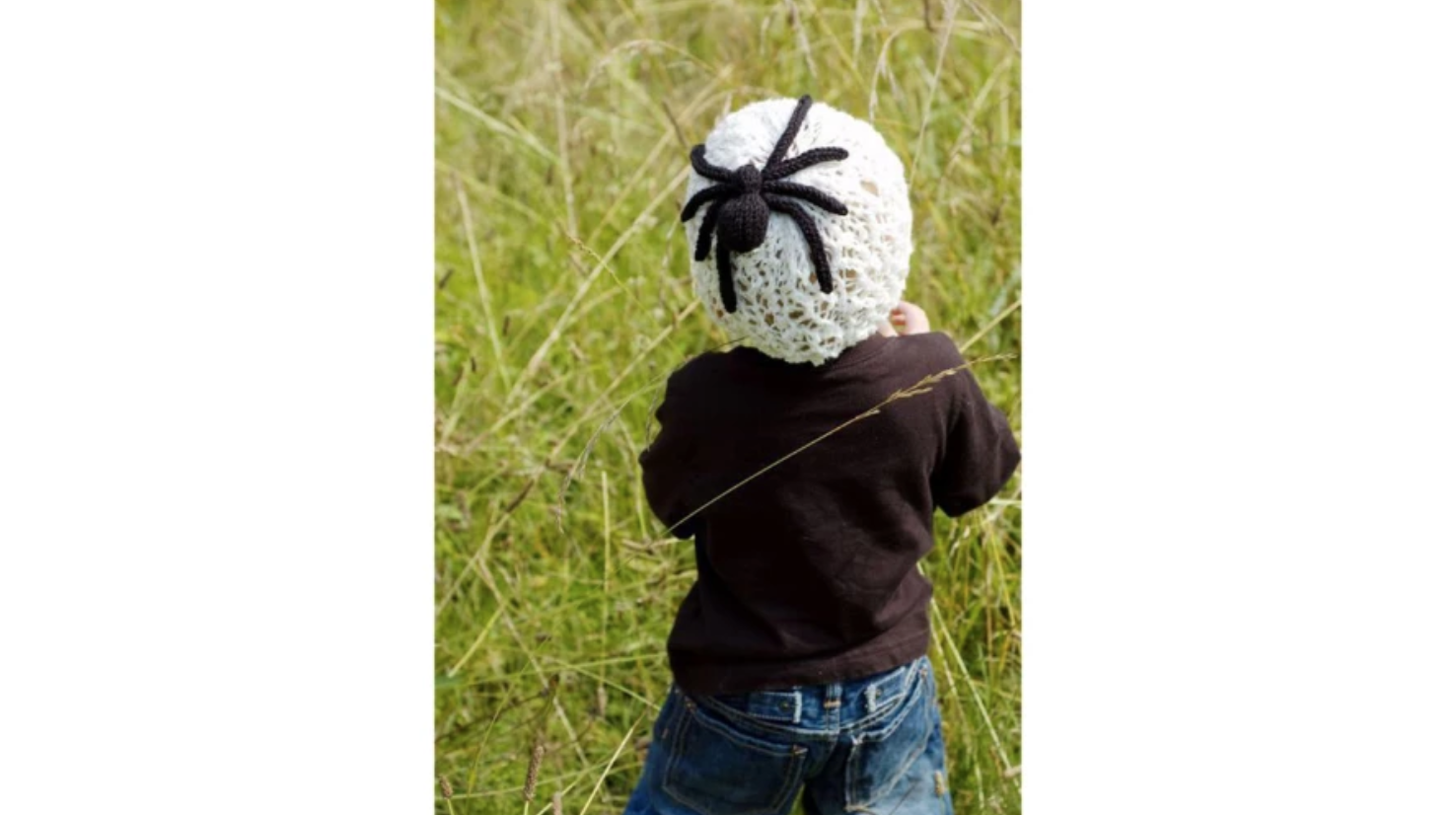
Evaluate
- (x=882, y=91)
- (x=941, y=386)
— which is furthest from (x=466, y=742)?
(x=882, y=91)

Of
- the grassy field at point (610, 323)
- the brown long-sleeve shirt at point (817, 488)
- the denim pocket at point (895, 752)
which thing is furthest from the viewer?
the grassy field at point (610, 323)

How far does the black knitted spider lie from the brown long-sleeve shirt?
0.14 m

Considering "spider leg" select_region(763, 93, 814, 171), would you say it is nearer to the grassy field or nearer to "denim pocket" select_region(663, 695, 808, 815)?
the grassy field

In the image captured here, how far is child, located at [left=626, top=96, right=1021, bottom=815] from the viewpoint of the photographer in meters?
1.62

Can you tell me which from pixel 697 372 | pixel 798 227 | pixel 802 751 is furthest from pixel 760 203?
pixel 802 751

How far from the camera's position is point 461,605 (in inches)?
95.2

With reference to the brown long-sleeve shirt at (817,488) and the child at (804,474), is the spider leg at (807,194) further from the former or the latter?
the brown long-sleeve shirt at (817,488)

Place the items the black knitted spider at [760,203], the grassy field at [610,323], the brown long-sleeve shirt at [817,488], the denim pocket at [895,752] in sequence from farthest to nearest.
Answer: the grassy field at [610,323] → the denim pocket at [895,752] → the brown long-sleeve shirt at [817,488] → the black knitted spider at [760,203]

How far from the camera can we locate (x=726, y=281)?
1643 mm

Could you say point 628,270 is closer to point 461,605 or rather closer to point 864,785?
point 461,605

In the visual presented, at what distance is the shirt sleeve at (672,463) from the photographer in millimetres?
1758

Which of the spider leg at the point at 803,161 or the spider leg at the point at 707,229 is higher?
the spider leg at the point at 803,161

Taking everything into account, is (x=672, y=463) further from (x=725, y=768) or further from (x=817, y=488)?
(x=725, y=768)

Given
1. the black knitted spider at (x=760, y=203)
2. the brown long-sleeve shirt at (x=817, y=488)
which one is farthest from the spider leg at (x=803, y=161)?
the brown long-sleeve shirt at (x=817, y=488)
